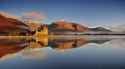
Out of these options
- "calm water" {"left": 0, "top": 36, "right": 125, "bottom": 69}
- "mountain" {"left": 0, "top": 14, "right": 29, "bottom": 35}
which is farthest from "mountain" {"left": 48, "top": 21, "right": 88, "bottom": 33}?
"mountain" {"left": 0, "top": 14, "right": 29, "bottom": 35}

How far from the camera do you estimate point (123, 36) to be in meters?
3.10

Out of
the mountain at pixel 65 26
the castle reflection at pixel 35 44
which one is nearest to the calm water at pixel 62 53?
the castle reflection at pixel 35 44

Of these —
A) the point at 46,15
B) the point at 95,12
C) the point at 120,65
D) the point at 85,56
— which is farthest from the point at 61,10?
the point at 120,65

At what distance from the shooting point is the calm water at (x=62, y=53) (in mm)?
2984

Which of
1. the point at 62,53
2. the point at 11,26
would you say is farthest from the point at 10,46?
the point at 62,53

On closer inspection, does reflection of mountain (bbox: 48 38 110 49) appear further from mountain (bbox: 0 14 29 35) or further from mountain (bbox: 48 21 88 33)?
mountain (bbox: 0 14 29 35)

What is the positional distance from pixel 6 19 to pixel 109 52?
1217 mm

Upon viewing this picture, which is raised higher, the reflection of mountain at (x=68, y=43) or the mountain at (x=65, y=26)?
the mountain at (x=65, y=26)

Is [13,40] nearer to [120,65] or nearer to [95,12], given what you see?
[95,12]

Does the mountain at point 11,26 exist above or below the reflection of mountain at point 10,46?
above

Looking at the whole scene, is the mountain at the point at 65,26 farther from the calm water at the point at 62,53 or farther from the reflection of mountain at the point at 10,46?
the reflection of mountain at the point at 10,46

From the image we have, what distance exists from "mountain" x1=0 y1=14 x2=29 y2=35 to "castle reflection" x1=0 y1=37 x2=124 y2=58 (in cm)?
9

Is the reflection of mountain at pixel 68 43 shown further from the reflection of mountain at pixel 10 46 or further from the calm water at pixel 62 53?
the reflection of mountain at pixel 10 46

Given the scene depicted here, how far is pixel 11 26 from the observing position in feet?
10.0
